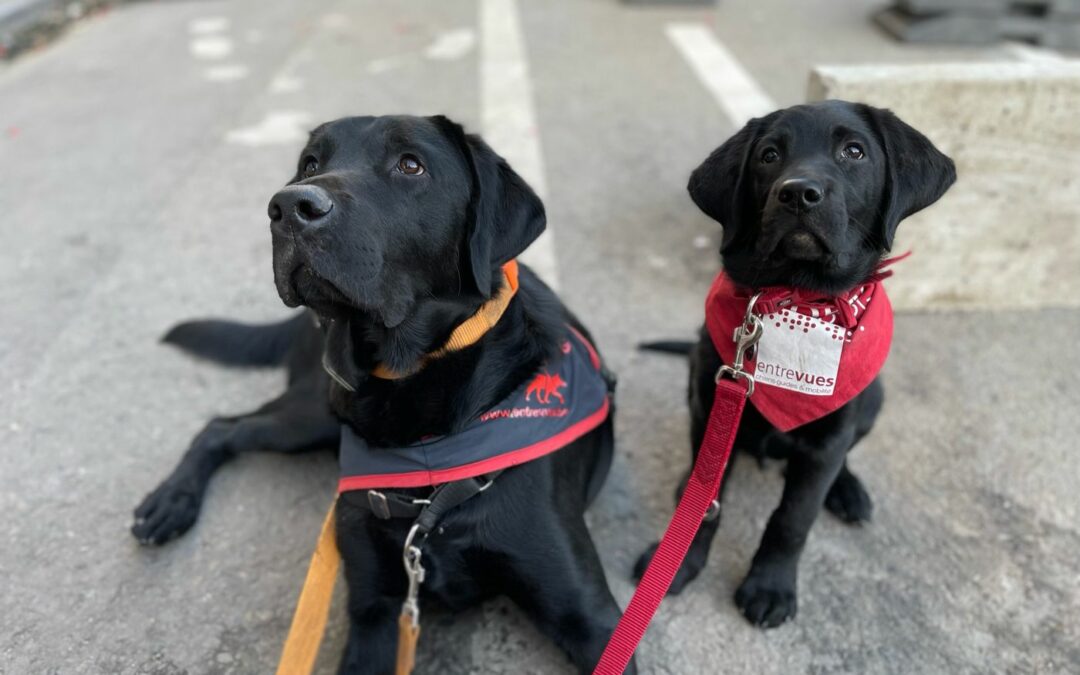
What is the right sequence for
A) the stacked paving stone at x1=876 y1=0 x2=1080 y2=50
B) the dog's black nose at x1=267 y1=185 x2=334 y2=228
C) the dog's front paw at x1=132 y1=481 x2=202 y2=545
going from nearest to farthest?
the dog's black nose at x1=267 y1=185 x2=334 y2=228, the dog's front paw at x1=132 y1=481 x2=202 y2=545, the stacked paving stone at x1=876 y1=0 x2=1080 y2=50

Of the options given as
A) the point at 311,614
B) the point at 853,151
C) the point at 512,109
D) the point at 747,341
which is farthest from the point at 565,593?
the point at 512,109

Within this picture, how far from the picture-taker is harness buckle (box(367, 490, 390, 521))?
1.97m

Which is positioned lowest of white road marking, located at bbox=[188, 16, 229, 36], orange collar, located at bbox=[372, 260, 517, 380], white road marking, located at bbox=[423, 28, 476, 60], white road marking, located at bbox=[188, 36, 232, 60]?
white road marking, located at bbox=[423, 28, 476, 60]

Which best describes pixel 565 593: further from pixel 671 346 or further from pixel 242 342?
pixel 242 342

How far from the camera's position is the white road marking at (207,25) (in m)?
7.67

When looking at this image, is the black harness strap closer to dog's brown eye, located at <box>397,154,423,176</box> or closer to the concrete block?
dog's brown eye, located at <box>397,154,423,176</box>

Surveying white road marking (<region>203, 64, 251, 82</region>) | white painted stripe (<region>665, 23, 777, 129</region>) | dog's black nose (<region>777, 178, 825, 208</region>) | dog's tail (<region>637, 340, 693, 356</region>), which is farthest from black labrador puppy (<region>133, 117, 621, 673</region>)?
white road marking (<region>203, 64, 251, 82</region>)

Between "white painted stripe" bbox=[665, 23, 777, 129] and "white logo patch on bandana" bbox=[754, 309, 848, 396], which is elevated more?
"white logo patch on bandana" bbox=[754, 309, 848, 396]

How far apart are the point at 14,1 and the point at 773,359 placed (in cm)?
823

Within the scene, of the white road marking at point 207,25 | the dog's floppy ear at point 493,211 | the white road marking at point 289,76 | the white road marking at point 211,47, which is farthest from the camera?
the white road marking at point 207,25

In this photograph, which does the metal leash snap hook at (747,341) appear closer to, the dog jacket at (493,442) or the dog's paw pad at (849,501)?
the dog jacket at (493,442)

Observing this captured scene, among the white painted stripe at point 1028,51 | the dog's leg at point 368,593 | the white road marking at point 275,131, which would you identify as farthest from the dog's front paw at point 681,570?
the white painted stripe at point 1028,51

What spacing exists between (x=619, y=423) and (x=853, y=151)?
1.27 metres

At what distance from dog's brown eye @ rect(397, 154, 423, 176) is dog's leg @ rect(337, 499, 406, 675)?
0.83 metres
